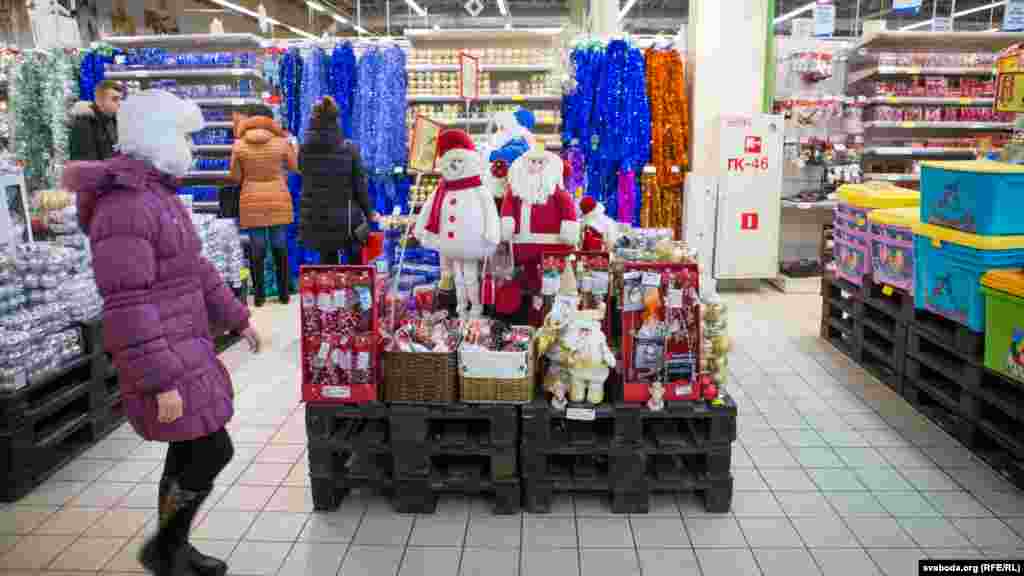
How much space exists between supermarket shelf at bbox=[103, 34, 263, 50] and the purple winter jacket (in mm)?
6147

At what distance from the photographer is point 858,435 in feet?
13.8

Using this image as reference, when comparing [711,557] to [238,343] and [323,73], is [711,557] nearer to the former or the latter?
[238,343]

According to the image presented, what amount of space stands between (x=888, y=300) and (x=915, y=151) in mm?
4109

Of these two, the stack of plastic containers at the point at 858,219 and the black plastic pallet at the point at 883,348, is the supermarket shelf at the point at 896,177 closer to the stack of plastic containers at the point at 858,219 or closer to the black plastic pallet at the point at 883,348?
the stack of plastic containers at the point at 858,219

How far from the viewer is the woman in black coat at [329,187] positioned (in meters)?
5.88

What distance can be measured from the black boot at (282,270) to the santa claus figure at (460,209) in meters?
3.31

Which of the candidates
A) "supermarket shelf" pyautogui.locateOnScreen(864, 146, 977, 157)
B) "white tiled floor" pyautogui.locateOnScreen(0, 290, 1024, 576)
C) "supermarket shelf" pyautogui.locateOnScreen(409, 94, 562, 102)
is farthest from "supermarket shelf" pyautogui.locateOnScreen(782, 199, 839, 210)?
"white tiled floor" pyautogui.locateOnScreen(0, 290, 1024, 576)

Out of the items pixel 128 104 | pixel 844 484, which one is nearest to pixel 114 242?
pixel 128 104

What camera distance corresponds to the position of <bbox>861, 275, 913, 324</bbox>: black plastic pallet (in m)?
4.64

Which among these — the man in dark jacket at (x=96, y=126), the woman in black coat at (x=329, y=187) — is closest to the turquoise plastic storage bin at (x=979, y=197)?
the woman in black coat at (x=329, y=187)

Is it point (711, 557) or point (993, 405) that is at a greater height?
point (993, 405)

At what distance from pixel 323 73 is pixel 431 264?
2598mm

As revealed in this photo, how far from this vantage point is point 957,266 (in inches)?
158

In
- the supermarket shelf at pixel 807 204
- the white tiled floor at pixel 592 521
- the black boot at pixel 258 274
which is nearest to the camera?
the white tiled floor at pixel 592 521
